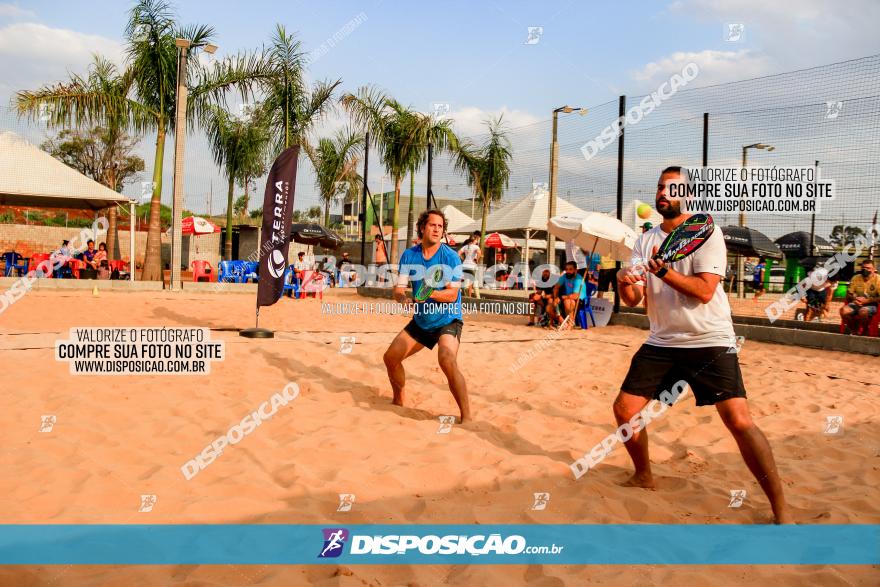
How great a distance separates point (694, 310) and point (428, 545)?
171cm

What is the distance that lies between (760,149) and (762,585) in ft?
32.0

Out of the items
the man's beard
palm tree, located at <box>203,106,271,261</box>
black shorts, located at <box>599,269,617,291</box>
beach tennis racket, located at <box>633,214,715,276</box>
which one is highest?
palm tree, located at <box>203,106,271,261</box>

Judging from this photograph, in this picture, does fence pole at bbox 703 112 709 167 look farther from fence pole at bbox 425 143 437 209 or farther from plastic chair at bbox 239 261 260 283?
plastic chair at bbox 239 261 260 283

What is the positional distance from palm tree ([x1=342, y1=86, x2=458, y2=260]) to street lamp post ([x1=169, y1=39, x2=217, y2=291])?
4.34m

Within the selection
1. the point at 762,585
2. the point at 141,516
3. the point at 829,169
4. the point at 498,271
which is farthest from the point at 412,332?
the point at 498,271

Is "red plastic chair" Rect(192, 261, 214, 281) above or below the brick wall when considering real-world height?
below

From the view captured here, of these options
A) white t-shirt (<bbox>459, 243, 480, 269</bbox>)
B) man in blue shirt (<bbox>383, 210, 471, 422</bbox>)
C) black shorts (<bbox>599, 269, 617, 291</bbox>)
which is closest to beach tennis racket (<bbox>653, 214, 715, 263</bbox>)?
man in blue shirt (<bbox>383, 210, 471, 422</bbox>)

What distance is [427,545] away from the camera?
2.61m

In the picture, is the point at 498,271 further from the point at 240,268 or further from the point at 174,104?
the point at 174,104

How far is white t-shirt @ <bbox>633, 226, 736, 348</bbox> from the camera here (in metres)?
3.02

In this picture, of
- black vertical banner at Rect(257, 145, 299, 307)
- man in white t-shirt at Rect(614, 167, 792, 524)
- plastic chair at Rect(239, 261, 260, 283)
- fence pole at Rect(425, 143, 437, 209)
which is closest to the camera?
man in white t-shirt at Rect(614, 167, 792, 524)

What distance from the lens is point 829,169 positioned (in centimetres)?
888

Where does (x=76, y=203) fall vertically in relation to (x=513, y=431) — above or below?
above

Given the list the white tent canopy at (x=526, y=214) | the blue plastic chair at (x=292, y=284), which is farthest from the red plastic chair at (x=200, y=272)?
the white tent canopy at (x=526, y=214)
